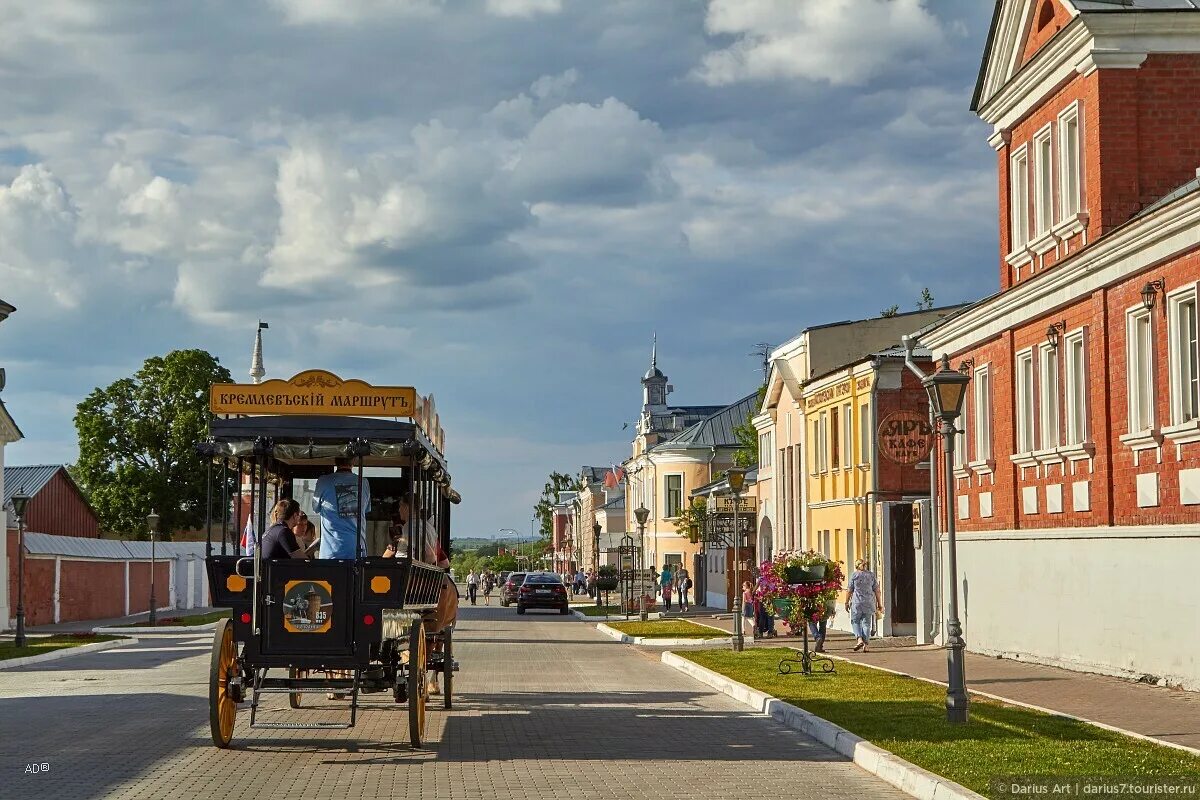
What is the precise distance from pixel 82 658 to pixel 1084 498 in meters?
19.7

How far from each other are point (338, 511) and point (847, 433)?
26708 mm

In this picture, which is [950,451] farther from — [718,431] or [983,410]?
[718,431]

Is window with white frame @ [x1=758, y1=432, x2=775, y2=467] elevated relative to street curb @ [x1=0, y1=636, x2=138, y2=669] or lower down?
elevated

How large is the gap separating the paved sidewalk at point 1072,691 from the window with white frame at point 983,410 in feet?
12.3

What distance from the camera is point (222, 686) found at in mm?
12773

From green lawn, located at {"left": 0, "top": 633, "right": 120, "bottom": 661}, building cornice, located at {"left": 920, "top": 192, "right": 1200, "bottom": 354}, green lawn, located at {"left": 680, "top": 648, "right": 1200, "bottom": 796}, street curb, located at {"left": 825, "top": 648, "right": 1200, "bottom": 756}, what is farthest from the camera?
green lawn, located at {"left": 0, "top": 633, "right": 120, "bottom": 661}

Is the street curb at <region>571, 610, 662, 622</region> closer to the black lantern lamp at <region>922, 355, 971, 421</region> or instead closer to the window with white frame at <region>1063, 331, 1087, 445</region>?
the window with white frame at <region>1063, 331, 1087, 445</region>

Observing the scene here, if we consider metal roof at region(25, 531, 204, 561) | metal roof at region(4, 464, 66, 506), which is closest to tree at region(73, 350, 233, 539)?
metal roof at region(25, 531, 204, 561)

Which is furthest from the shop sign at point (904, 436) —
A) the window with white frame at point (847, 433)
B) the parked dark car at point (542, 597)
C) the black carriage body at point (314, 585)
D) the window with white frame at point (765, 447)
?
the parked dark car at point (542, 597)

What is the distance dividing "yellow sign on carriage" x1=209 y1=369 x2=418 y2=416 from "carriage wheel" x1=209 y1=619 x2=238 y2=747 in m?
1.95

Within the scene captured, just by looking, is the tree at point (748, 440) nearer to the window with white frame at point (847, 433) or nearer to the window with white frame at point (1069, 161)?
the window with white frame at point (847, 433)

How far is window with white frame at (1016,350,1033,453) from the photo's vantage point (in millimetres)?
25297

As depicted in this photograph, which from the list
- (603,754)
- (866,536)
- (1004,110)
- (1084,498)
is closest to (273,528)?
(603,754)

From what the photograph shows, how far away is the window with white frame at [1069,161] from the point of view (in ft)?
77.5
